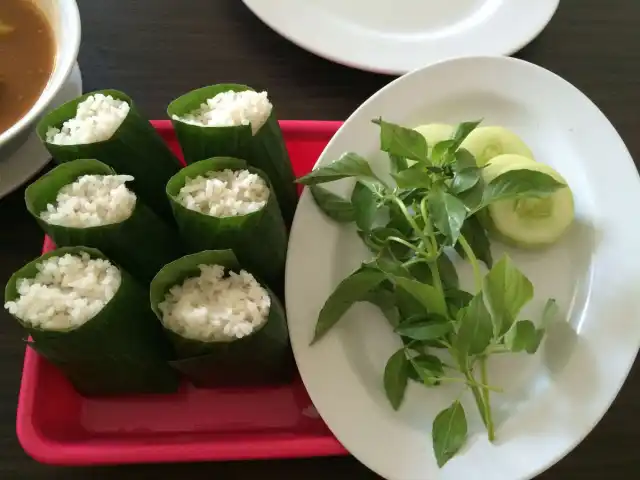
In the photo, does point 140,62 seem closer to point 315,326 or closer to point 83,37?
point 83,37

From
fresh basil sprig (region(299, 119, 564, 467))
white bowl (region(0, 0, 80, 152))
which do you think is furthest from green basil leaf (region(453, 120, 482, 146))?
white bowl (region(0, 0, 80, 152))

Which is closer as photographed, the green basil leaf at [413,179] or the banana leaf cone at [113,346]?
the banana leaf cone at [113,346]

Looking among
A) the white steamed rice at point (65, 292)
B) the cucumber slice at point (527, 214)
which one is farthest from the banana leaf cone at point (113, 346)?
the cucumber slice at point (527, 214)

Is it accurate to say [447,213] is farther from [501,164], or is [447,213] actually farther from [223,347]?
[223,347]

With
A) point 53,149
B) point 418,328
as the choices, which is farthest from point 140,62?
point 418,328

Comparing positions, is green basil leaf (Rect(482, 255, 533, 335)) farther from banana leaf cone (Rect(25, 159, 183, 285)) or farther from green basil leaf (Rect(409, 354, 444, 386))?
banana leaf cone (Rect(25, 159, 183, 285))

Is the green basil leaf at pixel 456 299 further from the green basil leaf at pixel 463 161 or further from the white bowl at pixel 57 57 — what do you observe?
the white bowl at pixel 57 57
